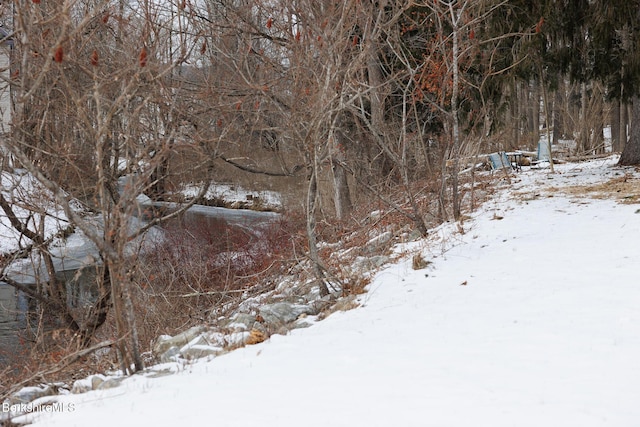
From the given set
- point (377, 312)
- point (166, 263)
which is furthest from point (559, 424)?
point (166, 263)

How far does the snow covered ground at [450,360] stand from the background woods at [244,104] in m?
1.00

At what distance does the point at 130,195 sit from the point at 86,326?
359 cm

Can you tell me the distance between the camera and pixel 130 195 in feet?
14.8

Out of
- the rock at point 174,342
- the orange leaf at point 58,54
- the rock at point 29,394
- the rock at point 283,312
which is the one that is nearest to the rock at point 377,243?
the rock at point 283,312

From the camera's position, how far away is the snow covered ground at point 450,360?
324cm

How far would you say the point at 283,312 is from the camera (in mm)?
6016

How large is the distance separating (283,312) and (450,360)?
2.36 m

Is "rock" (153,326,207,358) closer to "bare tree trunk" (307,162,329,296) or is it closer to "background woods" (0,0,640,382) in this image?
"background woods" (0,0,640,382)

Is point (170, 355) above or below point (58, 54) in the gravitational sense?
below

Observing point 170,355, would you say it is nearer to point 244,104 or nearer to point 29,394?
point 29,394

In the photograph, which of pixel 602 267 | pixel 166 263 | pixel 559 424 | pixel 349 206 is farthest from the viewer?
pixel 349 206

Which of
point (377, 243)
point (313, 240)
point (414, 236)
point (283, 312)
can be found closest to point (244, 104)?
point (377, 243)

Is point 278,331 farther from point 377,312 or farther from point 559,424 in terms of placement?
point 559,424

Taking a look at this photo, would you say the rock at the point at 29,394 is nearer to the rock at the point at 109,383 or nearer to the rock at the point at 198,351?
the rock at the point at 109,383
